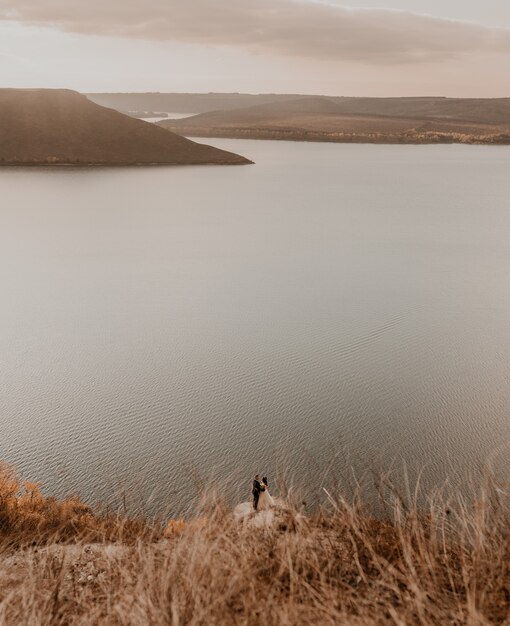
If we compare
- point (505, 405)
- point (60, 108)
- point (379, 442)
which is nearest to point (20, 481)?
point (379, 442)

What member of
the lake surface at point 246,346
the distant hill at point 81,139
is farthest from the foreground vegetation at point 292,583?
the distant hill at point 81,139

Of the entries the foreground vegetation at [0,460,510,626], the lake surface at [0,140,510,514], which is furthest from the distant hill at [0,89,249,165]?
the foreground vegetation at [0,460,510,626]

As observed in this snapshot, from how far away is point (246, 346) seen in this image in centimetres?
2073

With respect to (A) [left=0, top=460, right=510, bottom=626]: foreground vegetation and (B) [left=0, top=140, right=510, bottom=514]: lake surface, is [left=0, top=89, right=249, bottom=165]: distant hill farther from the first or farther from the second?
(A) [left=0, top=460, right=510, bottom=626]: foreground vegetation

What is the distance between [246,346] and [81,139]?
8593cm

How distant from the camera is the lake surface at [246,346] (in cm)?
1324

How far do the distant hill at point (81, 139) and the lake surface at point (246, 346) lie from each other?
4115cm

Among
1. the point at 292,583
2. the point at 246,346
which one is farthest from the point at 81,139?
the point at 292,583

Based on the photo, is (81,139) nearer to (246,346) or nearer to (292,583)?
(246,346)

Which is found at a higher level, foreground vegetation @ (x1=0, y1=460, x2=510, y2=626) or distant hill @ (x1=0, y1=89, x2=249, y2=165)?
distant hill @ (x1=0, y1=89, x2=249, y2=165)

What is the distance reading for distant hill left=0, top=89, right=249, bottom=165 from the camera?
90463 mm

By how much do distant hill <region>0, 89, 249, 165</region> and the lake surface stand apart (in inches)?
1620

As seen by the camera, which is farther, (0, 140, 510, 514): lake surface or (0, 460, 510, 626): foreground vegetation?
(0, 140, 510, 514): lake surface

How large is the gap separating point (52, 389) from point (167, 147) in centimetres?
8584
